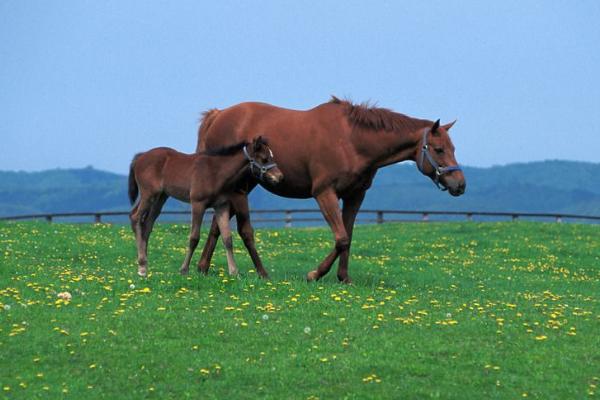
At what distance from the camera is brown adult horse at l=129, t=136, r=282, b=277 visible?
17.0 m

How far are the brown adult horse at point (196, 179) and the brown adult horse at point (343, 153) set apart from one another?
67 centimetres

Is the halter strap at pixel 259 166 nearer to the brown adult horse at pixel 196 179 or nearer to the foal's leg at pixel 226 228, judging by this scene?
the brown adult horse at pixel 196 179

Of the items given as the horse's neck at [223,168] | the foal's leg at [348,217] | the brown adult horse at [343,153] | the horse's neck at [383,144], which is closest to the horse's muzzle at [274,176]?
the horse's neck at [223,168]

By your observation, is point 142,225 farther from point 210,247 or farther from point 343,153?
point 343,153

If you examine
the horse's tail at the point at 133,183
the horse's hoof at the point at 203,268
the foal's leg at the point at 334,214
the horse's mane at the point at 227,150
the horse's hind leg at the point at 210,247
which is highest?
the horse's mane at the point at 227,150

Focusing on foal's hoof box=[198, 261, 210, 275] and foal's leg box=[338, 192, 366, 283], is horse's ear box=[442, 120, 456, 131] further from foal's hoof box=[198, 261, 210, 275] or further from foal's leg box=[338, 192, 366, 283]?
foal's hoof box=[198, 261, 210, 275]

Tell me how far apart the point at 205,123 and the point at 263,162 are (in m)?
3.31

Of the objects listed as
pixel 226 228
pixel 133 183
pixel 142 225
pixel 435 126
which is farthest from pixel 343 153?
pixel 133 183

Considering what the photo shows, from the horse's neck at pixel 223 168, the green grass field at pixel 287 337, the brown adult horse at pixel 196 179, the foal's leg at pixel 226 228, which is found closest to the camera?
the green grass field at pixel 287 337

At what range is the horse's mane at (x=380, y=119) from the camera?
17312mm

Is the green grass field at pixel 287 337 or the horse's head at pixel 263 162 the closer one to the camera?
the green grass field at pixel 287 337

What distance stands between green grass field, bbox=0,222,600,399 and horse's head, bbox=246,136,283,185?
189 centimetres

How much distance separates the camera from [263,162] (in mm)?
16875

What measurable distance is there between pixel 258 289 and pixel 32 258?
943cm
